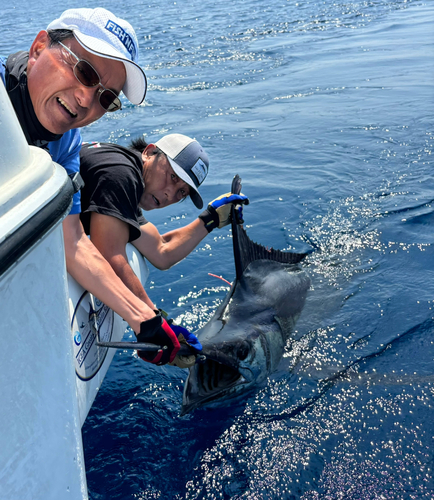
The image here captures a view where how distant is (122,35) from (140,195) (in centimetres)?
126

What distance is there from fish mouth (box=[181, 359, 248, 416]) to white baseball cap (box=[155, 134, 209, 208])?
145 centimetres

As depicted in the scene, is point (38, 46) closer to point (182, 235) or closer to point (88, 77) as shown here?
point (88, 77)

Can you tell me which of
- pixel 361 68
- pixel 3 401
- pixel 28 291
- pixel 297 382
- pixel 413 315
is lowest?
pixel 361 68

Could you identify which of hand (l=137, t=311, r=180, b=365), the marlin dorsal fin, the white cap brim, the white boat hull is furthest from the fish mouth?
the white cap brim

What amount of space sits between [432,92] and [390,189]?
17.5ft

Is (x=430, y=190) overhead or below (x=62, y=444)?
below

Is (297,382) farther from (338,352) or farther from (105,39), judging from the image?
(105,39)

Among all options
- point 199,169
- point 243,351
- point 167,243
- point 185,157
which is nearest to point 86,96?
point 185,157

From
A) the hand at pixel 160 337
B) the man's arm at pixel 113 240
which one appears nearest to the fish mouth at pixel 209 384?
the hand at pixel 160 337

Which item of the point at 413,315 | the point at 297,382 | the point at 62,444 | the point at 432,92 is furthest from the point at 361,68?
the point at 62,444

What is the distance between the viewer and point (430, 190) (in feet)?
23.1

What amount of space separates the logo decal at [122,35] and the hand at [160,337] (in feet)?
5.12

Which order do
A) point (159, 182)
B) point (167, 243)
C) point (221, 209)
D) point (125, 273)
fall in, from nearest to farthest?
point (125, 273), point (159, 182), point (221, 209), point (167, 243)

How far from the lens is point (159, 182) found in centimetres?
416
